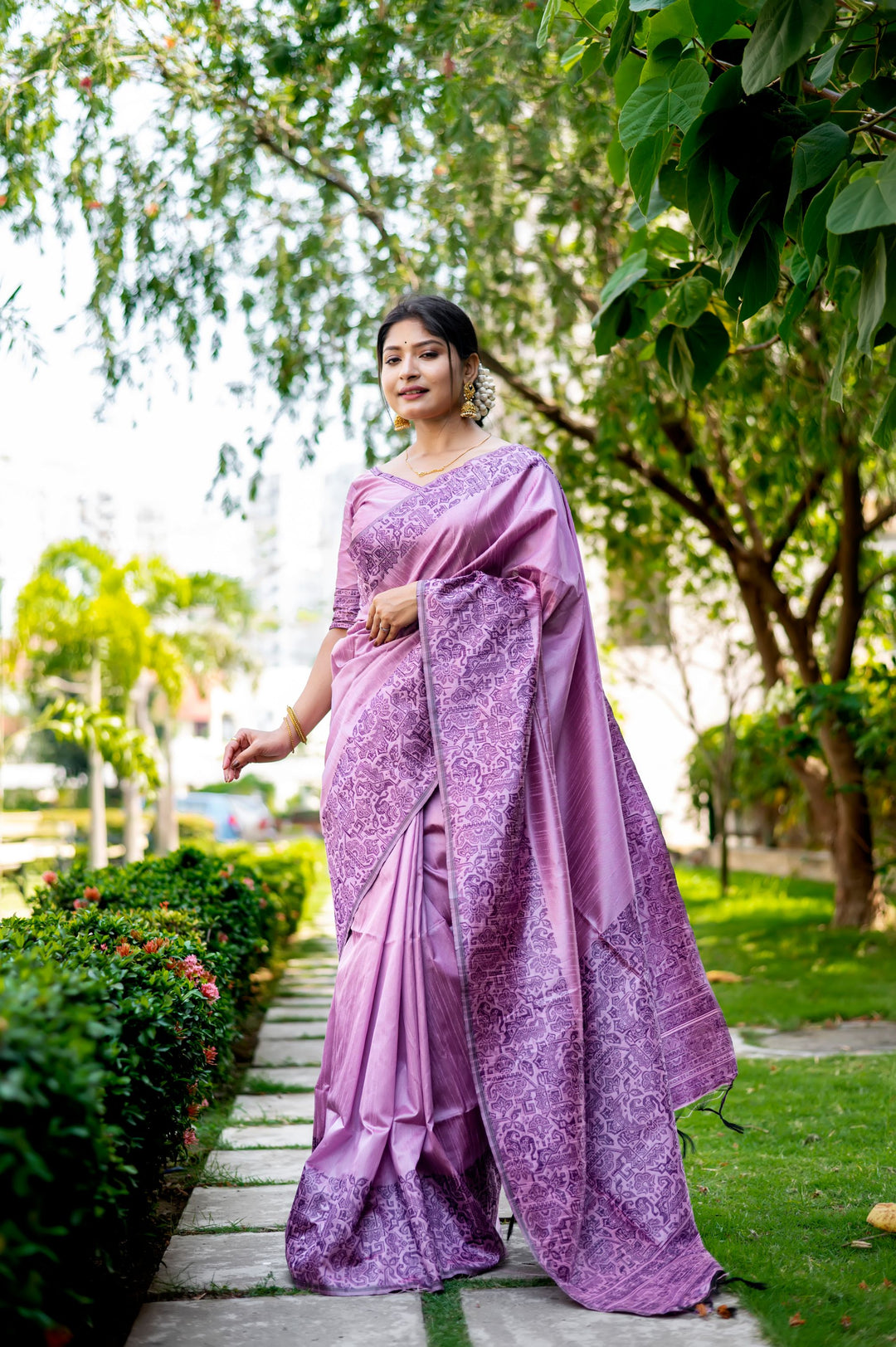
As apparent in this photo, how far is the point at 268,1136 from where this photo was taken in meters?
3.45

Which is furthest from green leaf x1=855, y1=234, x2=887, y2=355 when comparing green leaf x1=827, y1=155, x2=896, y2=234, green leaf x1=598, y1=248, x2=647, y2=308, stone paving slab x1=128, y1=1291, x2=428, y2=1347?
stone paving slab x1=128, y1=1291, x2=428, y2=1347

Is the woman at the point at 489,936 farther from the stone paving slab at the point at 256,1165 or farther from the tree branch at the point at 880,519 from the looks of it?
the tree branch at the point at 880,519

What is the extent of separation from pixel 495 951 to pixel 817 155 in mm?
1432

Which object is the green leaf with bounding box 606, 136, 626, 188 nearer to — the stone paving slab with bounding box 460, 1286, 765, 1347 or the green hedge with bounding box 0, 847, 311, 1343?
the green hedge with bounding box 0, 847, 311, 1343

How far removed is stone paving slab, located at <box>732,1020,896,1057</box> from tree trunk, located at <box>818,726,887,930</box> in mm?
2052

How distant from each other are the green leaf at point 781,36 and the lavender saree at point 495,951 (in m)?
0.91

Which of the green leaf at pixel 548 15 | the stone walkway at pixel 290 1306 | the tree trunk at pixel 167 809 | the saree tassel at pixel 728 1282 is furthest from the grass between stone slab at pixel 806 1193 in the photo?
the tree trunk at pixel 167 809

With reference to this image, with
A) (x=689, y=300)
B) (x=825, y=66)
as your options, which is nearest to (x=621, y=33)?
(x=825, y=66)

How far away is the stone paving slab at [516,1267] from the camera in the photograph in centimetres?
230

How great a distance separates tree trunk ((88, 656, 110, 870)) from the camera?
11.6 metres

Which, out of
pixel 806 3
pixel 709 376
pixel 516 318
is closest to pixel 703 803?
pixel 516 318

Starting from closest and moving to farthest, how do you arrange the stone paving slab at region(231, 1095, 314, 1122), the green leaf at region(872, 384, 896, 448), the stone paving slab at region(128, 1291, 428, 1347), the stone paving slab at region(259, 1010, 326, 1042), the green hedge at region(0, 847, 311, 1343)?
the green hedge at region(0, 847, 311, 1343)
the stone paving slab at region(128, 1291, 428, 1347)
the green leaf at region(872, 384, 896, 448)
the stone paving slab at region(231, 1095, 314, 1122)
the stone paving slab at region(259, 1010, 326, 1042)

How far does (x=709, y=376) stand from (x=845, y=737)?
436 cm

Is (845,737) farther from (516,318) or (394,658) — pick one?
(394,658)
